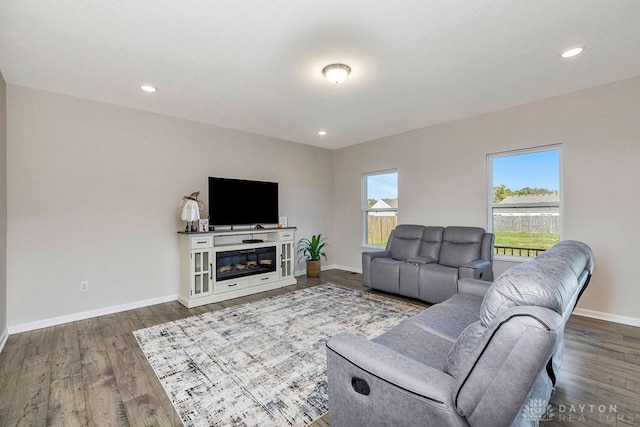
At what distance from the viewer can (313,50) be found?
2408 mm

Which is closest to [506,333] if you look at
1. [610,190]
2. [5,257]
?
[610,190]

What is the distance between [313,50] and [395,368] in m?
2.42

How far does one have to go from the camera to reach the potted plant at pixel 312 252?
5.36 metres

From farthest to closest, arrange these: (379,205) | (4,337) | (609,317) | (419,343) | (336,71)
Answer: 1. (379,205)
2. (609,317)
3. (4,337)
4. (336,71)
5. (419,343)

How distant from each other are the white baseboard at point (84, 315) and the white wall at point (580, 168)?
4.23m

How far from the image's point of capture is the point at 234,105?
3.60 m

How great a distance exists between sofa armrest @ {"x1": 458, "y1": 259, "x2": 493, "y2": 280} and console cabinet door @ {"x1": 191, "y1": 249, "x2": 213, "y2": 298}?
10.7 feet

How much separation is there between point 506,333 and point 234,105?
3653 millimetres

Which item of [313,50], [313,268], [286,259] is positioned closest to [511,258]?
[313,268]

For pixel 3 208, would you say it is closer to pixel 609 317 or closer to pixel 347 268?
pixel 347 268

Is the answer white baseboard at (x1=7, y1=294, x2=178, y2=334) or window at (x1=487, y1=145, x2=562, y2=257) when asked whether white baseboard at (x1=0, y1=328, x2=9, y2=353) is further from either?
window at (x1=487, y1=145, x2=562, y2=257)

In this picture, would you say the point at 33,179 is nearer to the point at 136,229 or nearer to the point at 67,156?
the point at 67,156

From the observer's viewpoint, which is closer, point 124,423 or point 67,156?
point 124,423

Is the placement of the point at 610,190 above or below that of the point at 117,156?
below
